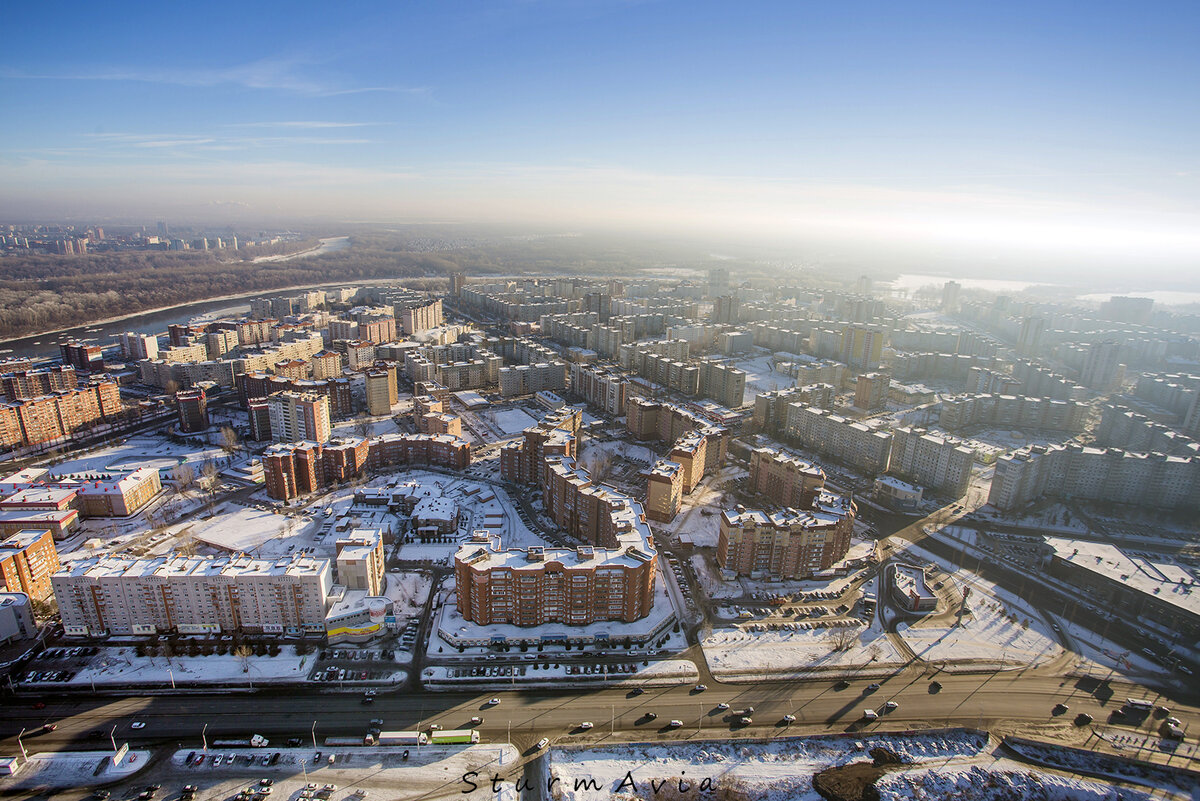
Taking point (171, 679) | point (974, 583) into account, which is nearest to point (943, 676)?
point (974, 583)

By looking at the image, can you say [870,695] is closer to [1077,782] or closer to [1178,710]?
[1077,782]

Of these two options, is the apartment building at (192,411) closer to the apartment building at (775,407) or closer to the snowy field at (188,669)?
the snowy field at (188,669)

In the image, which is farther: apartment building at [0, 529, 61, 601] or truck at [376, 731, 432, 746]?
apartment building at [0, 529, 61, 601]

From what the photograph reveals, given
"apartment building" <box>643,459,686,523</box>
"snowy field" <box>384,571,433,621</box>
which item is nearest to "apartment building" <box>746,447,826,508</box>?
"apartment building" <box>643,459,686,523</box>

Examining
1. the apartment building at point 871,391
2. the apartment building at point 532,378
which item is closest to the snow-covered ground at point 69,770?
the apartment building at point 532,378

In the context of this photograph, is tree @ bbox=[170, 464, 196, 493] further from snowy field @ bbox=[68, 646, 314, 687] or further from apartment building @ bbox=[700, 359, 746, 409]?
apartment building @ bbox=[700, 359, 746, 409]
